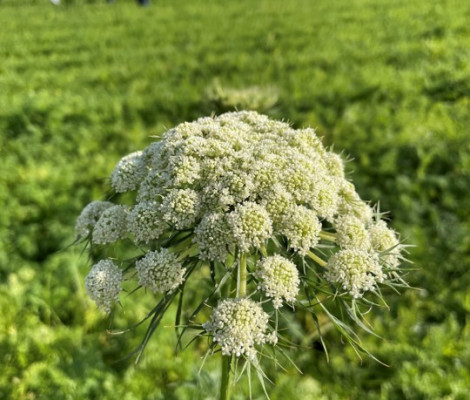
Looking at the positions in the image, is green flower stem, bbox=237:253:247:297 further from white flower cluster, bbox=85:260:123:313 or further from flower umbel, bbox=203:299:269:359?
white flower cluster, bbox=85:260:123:313

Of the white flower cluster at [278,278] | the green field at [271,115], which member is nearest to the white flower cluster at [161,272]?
the white flower cluster at [278,278]

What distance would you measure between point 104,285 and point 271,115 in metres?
3.98

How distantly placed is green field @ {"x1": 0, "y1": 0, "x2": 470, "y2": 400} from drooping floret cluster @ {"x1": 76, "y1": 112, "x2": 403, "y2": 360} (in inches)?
18.7

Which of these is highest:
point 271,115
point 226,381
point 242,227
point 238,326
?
point 242,227

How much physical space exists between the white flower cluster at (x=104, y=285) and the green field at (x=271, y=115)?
0.73 metres

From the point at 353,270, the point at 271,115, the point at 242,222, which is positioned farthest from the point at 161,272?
the point at 271,115

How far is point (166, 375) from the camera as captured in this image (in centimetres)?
353

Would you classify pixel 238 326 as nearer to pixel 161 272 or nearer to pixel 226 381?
pixel 161 272

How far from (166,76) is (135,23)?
721 centimetres

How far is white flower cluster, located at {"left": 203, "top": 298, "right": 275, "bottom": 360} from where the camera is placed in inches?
63.4

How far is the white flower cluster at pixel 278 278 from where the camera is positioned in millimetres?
Answer: 1690

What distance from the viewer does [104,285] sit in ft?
6.13

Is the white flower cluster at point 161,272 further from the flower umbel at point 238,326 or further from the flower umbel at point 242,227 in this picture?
the flower umbel at point 238,326

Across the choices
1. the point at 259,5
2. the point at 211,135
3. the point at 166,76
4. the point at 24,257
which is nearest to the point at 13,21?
the point at 259,5
